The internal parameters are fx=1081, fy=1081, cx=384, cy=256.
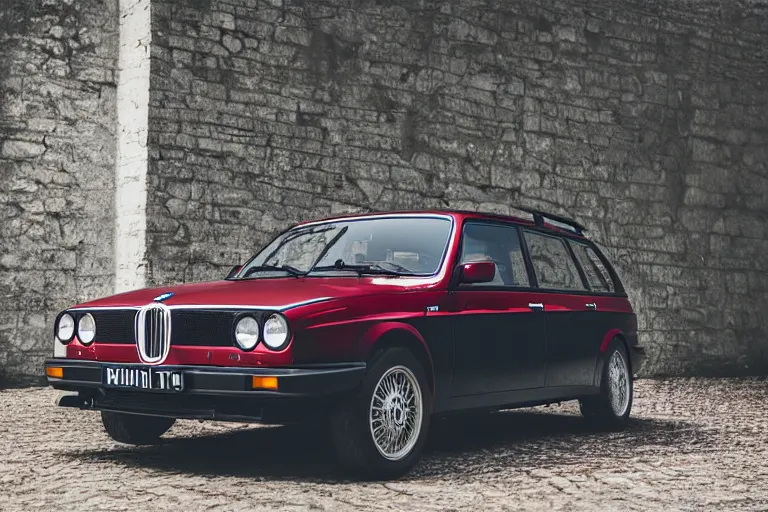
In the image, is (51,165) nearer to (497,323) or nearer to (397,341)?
(497,323)

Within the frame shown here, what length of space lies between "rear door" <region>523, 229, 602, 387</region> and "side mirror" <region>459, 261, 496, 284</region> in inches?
39.8

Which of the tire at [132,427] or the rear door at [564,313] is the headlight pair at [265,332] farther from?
the rear door at [564,313]

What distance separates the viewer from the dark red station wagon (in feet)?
16.7

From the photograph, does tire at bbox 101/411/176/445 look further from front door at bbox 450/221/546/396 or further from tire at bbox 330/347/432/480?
front door at bbox 450/221/546/396

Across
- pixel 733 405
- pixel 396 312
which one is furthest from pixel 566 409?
pixel 396 312

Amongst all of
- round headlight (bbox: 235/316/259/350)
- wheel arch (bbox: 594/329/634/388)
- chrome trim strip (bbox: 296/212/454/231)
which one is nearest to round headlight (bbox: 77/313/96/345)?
round headlight (bbox: 235/316/259/350)

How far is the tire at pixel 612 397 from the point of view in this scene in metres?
7.48

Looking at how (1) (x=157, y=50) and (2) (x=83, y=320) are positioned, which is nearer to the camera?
(2) (x=83, y=320)

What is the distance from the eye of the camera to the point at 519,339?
21.2 feet

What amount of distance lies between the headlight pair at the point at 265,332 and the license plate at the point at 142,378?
348 mm

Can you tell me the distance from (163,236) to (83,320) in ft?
13.7

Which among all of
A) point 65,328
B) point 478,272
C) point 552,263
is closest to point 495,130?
point 552,263

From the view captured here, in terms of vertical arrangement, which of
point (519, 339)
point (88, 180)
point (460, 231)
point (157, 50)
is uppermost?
point (157, 50)

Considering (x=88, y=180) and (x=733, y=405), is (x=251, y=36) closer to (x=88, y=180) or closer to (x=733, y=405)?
(x=88, y=180)
